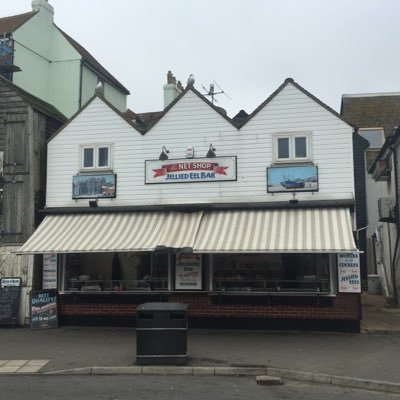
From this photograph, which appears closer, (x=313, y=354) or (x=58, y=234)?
(x=313, y=354)

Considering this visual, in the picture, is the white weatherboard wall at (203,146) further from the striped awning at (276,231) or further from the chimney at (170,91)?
the chimney at (170,91)

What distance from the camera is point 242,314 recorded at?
13.9m

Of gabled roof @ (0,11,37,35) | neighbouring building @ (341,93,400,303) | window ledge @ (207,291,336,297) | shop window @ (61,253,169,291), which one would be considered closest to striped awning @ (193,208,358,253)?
window ledge @ (207,291,336,297)

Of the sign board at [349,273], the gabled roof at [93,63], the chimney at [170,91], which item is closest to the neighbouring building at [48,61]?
the gabled roof at [93,63]

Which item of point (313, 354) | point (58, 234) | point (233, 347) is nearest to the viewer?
point (313, 354)

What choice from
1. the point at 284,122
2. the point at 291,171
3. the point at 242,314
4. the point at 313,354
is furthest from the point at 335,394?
the point at 284,122

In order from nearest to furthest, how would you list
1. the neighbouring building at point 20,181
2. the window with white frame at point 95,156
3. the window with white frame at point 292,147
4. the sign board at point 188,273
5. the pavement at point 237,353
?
the pavement at point 237,353 < the sign board at point 188,273 < the window with white frame at point 292,147 < the neighbouring building at point 20,181 < the window with white frame at point 95,156

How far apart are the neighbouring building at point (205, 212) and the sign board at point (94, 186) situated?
0.03m

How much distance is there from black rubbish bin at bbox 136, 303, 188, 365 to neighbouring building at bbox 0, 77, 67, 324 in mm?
6181

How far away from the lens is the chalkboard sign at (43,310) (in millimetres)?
14477

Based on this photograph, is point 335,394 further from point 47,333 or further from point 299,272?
point 47,333

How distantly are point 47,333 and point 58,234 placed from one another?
2534mm

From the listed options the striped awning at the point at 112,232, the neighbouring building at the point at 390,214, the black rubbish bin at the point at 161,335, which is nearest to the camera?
the black rubbish bin at the point at 161,335

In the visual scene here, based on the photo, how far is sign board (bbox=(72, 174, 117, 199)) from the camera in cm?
1527
